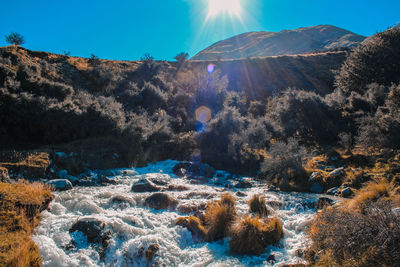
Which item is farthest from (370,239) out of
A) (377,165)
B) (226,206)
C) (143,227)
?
(377,165)

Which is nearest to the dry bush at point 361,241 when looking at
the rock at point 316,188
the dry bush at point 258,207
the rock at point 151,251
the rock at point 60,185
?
the dry bush at point 258,207

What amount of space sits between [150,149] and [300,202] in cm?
1332

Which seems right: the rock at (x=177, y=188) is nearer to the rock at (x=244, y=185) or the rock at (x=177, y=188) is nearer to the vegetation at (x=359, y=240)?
the rock at (x=244, y=185)

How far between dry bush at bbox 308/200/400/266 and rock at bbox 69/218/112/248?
4.94 m

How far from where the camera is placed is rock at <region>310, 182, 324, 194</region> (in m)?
11.6

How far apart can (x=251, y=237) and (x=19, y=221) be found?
18.6 feet

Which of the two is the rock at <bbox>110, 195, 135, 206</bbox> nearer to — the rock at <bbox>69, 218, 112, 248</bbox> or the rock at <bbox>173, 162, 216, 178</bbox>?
the rock at <bbox>69, 218, 112, 248</bbox>

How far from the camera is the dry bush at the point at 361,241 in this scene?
4035 millimetres

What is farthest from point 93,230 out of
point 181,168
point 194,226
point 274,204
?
point 181,168

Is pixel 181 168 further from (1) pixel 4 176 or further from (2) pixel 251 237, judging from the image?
(2) pixel 251 237

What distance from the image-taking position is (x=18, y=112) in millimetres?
15812

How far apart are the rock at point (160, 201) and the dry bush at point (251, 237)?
320 centimetres

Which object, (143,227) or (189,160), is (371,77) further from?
(143,227)

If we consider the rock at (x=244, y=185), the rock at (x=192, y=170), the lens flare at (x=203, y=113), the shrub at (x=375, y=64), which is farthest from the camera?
the lens flare at (x=203, y=113)
